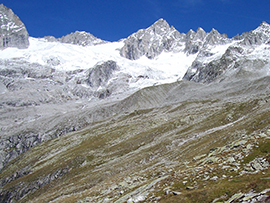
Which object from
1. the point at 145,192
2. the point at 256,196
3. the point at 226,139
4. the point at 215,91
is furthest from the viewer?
the point at 215,91

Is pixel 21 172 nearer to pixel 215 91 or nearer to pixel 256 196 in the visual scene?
pixel 256 196

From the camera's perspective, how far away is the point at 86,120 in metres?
188

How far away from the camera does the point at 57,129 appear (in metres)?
178

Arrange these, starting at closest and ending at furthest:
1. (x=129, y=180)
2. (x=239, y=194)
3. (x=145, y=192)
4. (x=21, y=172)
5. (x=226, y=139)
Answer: (x=239, y=194) → (x=145, y=192) → (x=129, y=180) → (x=226, y=139) → (x=21, y=172)

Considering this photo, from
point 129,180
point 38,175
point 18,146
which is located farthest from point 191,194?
point 18,146

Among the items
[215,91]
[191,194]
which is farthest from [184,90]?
[191,194]

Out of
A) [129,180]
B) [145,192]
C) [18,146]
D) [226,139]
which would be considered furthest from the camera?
[18,146]

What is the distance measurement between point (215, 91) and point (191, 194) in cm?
16719

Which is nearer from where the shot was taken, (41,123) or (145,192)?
(145,192)

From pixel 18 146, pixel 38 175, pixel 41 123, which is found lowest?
pixel 38 175

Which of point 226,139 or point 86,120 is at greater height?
point 86,120

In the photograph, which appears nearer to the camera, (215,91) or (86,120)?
(215,91)

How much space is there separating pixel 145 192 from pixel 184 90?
180 meters

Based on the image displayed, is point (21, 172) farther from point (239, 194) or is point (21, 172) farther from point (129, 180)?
point (239, 194)
